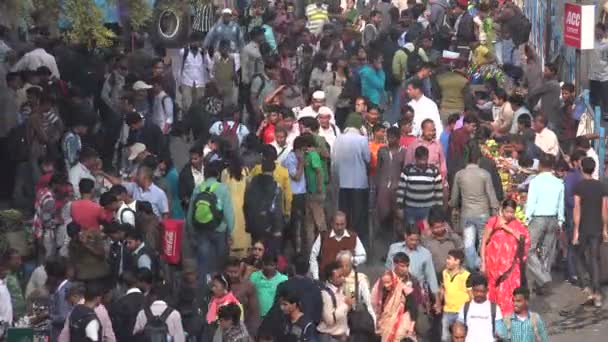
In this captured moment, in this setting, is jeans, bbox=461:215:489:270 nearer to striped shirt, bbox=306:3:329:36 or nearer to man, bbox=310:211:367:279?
man, bbox=310:211:367:279

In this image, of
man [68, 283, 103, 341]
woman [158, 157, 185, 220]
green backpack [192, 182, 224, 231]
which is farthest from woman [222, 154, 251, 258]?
man [68, 283, 103, 341]

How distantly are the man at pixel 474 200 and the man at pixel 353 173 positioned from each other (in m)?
1.13

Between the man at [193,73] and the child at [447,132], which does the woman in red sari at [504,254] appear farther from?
the man at [193,73]

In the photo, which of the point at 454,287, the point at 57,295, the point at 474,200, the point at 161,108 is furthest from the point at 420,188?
the point at 161,108

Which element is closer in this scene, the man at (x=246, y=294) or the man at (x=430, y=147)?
the man at (x=246, y=294)

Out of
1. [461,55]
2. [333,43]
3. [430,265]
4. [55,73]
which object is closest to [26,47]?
[55,73]

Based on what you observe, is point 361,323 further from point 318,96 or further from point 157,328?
point 318,96

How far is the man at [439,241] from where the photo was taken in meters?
20.0

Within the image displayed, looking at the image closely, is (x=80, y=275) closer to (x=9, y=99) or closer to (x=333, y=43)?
(x=9, y=99)

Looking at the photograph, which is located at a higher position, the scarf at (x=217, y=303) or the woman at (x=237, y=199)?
the woman at (x=237, y=199)

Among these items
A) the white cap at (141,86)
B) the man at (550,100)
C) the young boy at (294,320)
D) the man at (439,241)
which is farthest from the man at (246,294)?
the man at (550,100)

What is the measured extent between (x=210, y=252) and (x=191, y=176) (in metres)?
1.29

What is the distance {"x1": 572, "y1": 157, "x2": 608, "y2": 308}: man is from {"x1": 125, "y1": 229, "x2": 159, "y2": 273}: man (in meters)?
4.79

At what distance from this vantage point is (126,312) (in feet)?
58.4
